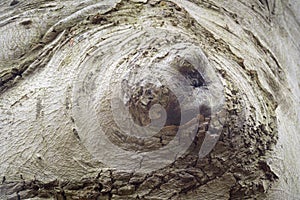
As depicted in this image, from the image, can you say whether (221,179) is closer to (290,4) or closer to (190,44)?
(190,44)

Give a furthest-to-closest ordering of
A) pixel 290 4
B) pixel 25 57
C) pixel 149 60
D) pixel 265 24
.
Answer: pixel 290 4, pixel 265 24, pixel 25 57, pixel 149 60

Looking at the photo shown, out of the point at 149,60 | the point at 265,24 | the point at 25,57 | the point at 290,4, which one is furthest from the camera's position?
the point at 290,4

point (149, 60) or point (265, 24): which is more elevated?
point (265, 24)

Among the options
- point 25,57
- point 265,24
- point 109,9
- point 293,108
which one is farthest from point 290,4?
point 25,57

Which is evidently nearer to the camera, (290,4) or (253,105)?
(253,105)

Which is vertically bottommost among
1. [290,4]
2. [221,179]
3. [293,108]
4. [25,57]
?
[221,179]

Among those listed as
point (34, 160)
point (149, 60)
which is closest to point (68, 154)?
point (34, 160)

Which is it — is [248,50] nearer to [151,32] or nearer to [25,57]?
[151,32]
